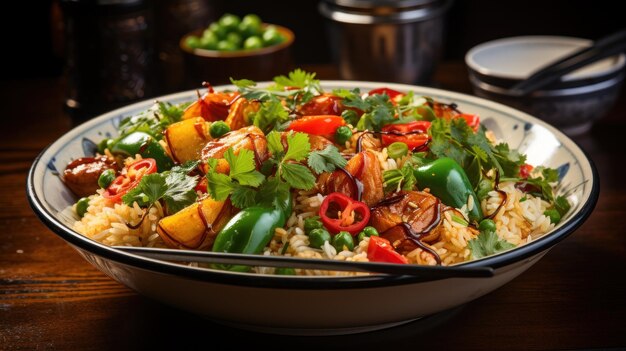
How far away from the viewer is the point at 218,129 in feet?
7.68

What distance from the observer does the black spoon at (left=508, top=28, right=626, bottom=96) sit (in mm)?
3512

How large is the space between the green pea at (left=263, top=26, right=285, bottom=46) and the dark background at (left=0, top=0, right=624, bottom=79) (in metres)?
1.67

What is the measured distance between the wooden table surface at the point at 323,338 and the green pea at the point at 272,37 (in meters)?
1.95

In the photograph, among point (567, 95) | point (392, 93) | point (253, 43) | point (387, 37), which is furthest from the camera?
point (253, 43)

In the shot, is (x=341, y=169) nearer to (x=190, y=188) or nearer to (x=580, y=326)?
(x=190, y=188)

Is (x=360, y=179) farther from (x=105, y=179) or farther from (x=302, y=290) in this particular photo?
(x=105, y=179)

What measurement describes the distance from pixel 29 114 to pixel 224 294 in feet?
9.15

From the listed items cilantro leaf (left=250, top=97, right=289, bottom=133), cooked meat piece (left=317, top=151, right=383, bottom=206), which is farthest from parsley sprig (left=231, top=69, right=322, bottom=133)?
cooked meat piece (left=317, top=151, right=383, bottom=206)

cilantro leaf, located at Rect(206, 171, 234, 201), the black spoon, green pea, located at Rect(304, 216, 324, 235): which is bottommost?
the black spoon

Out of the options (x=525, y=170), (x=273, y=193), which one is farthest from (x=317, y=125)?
(x=525, y=170)

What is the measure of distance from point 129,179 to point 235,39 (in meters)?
2.29

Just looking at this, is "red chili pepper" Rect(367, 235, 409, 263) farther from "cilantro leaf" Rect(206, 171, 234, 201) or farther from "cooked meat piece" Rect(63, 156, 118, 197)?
"cooked meat piece" Rect(63, 156, 118, 197)

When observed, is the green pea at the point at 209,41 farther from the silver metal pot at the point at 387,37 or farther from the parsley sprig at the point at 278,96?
the parsley sprig at the point at 278,96

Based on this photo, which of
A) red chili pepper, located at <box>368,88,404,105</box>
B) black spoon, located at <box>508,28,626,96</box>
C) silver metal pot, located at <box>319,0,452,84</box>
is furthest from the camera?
silver metal pot, located at <box>319,0,452,84</box>
